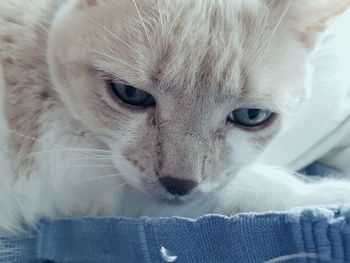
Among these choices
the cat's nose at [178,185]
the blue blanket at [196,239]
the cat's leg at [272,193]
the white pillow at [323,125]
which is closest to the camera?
the blue blanket at [196,239]

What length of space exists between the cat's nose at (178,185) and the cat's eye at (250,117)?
157mm

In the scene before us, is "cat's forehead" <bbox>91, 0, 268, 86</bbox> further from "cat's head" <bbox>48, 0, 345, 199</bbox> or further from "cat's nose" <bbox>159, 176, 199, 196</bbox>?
"cat's nose" <bbox>159, 176, 199, 196</bbox>

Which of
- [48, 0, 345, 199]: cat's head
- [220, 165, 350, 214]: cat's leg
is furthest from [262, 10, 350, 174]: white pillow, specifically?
[48, 0, 345, 199]: cat's head

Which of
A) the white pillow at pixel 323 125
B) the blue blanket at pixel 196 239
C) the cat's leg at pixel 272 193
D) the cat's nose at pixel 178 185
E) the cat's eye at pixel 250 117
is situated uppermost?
the white pillow at pixel 323 125

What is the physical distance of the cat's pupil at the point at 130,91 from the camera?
38.0 inches

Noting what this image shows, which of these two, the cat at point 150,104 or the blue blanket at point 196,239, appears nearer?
the blue blanket at point 196,239

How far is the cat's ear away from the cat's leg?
11.9 inches

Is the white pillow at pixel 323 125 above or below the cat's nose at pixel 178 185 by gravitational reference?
above

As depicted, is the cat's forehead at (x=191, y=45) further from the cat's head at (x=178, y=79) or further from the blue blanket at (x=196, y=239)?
the blue blanket at (x=196, y=239)

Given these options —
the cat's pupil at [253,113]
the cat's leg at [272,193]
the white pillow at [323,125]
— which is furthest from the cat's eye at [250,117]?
the white pillow at [323,125]

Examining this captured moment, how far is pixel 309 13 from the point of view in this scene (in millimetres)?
1074

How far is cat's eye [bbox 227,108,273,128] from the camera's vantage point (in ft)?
3.27

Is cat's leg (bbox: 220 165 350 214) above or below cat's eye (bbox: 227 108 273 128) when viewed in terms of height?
below

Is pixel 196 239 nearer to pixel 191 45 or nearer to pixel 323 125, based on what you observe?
pixel 191 45
